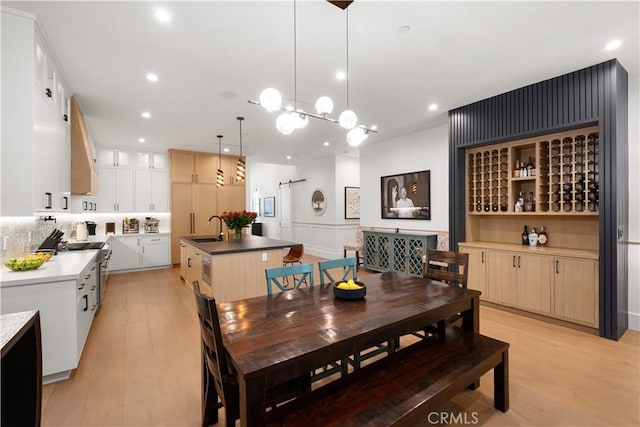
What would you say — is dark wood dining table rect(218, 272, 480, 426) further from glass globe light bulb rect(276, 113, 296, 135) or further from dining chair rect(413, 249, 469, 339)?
glass globe light bulb rect(276, 113, 296, 135)

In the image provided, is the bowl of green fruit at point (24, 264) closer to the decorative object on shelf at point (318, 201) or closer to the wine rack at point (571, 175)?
the wine rack at point (571, 175)

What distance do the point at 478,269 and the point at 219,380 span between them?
3.94 m

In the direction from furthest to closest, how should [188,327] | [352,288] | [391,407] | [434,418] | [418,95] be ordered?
[418,95] < [188,327] < [352,288] < [434,418] < [391,407]

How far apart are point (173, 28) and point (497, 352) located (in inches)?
141

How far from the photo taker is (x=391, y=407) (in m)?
1.45

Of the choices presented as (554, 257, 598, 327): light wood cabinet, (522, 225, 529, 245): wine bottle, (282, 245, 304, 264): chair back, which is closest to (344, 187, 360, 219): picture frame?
(282, 245, 304, 264): chair back

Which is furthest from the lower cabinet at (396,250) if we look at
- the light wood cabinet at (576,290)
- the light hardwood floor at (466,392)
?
the light wood cabinet at (576,290)

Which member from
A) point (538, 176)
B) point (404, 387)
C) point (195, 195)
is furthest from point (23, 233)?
point (538, 176)

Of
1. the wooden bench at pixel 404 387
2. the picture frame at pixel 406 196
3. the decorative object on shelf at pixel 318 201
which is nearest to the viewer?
the wooden bench at pixel 404 387

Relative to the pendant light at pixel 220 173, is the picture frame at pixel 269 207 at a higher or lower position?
lower

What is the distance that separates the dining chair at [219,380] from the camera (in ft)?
4.74

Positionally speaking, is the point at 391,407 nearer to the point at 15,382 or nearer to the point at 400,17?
the point at 15,382

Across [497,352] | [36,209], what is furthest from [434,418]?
[36,209]

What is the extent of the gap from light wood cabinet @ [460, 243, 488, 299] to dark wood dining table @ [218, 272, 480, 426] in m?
2.05
